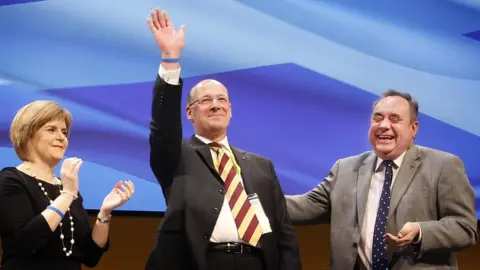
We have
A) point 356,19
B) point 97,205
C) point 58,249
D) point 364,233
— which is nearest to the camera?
point 58,249

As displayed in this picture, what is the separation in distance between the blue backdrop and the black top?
41.1 inches

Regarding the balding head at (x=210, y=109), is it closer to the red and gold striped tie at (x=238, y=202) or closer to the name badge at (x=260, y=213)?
the red and gold striped tie at (x=238, y=202)

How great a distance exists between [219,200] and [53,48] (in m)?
1.61

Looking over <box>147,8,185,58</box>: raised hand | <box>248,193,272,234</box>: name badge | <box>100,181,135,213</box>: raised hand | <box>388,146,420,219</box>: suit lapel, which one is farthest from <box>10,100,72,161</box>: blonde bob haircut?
<box>388,146,420,219</box>: suit lapel

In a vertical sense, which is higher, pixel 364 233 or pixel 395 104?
pixel 395 104

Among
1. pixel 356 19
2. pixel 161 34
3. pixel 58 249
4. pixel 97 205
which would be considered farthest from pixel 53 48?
pixel 356 19

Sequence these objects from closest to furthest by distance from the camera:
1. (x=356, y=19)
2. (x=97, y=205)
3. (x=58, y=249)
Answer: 1. (x=58, y=249)
2. (x=97, y=205)
3. (x=356, y=19)

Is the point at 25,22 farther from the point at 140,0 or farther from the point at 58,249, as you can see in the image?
the point at 58,249

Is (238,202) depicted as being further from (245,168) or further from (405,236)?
(405,236)

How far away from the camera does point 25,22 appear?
11.8 ft

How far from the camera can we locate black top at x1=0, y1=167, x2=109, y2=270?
235 centimetres

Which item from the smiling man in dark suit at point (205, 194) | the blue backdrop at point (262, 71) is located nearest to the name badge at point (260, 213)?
the smiling man in dark suit at point (205, 194)

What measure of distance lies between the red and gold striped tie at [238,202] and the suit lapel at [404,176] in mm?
669

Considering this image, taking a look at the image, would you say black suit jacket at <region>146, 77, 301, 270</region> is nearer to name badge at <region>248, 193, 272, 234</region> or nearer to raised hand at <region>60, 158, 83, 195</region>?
name badge at <region>248, 193, 272, 234</region>
